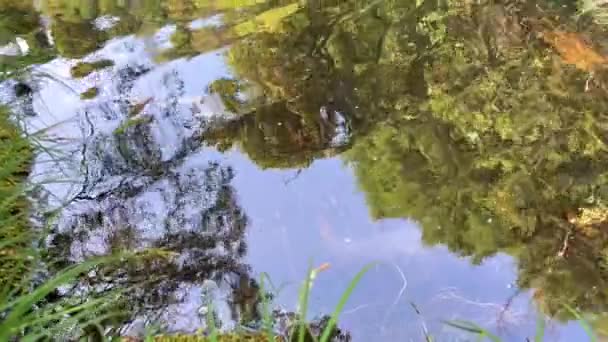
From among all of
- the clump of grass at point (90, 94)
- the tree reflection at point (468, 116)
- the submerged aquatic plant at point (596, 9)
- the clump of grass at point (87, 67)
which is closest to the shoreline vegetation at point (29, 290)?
the tree reflection at point (468, 116)

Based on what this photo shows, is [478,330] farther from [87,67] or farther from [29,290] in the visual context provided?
[87,67]

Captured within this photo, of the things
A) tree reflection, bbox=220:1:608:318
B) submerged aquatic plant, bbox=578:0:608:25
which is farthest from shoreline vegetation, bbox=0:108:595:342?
submerged aquatic plant, bbox=578:0:608:25

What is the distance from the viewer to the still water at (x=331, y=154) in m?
2.49

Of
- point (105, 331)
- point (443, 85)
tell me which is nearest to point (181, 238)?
point (105, 331)

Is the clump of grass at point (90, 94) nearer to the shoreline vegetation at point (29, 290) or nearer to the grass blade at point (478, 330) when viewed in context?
the shoreline vegetation at point (29, 290)

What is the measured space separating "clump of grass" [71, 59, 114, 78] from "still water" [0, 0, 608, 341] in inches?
0.7

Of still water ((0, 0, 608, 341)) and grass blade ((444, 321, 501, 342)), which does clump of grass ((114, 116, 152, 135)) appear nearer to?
still water ((0, 0, 608, 341))

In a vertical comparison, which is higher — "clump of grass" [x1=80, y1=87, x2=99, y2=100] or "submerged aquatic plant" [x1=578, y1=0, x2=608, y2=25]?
"submerged aquatic plant" [x1=578, y1=0, x2=608, y2=25]

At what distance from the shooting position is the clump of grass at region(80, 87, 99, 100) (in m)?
3.34

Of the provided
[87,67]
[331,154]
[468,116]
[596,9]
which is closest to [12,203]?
[331,154]

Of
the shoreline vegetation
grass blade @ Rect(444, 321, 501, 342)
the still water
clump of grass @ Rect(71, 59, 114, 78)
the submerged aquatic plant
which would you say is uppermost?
the submerged aquatic plant

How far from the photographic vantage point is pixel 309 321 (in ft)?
7.78

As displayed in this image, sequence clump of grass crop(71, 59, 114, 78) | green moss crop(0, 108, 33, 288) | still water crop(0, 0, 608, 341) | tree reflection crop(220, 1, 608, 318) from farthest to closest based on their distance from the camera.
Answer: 1. clump of grass crop(71, 59, 114, 78)
2. tree reflection crop(220, 1, 608, 318)
3. still water crop(0, 0, 608, 341)
4. green moss crop(0, 108, 33, 288)

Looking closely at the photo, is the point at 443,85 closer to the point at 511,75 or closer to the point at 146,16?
the point at 511,75
